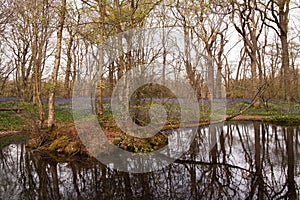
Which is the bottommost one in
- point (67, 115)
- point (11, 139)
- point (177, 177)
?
point (177, 177)

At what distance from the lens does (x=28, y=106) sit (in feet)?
26.5

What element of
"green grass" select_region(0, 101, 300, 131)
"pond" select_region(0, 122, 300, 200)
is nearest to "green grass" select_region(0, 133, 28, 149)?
"green grass" select_region(0, 101, 300, 131)

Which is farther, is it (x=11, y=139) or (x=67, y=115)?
(x=67, y=115)

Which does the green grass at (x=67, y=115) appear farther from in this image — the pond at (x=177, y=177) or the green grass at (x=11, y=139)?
the pond at (x=177, y=177)

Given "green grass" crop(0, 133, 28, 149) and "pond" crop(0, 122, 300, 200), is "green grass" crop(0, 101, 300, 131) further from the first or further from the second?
"pond" crop(0, 122, 300, 200)

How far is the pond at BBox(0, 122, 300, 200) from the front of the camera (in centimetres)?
393

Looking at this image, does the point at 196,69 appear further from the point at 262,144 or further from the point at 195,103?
the point at 262,144

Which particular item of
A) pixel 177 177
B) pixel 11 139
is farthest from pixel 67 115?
pixel 177 177

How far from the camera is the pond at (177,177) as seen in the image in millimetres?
3934

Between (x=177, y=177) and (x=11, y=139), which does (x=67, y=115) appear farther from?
(x=177, y=177)

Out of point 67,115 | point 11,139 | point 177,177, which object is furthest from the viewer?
point 67,115

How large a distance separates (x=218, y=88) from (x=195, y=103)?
7.28m

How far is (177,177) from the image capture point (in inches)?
186

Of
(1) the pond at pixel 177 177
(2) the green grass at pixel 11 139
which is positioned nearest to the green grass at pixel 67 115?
(2) the green grass at pixel 11 139
